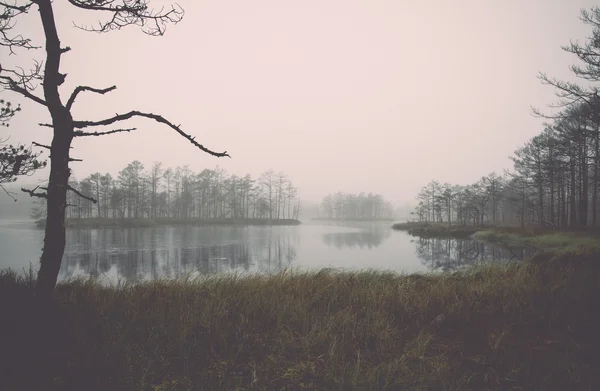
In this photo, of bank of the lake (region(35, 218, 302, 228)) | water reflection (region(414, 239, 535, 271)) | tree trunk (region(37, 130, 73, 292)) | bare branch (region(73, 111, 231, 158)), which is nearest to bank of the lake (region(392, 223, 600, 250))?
water reflection (region(414, 239, 535, 271))

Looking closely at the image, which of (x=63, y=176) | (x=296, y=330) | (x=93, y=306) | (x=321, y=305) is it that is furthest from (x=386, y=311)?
(x=63, y=176)

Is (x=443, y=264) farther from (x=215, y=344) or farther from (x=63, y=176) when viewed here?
(x=63, y=176)

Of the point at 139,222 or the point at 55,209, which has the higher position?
the point at 55,209

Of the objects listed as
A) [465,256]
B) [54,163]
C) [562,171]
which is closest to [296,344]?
[54,163]

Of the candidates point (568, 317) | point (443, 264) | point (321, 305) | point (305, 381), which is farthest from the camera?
point (443, 264)

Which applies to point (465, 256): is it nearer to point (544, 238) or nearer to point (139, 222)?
point (544, 238)

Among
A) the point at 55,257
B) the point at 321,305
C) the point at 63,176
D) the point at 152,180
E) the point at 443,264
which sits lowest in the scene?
the point at 443,264

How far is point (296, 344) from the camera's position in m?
3.21

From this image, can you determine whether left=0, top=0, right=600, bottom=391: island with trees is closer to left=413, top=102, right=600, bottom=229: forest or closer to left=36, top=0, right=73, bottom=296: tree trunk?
left=36, top=0, right=73, bottom=296: tree trunk

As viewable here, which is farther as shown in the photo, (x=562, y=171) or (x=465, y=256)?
(x=562, y=171)

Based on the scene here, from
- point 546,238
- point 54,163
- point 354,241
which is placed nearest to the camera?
point 54,163

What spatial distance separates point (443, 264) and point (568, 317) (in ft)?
40.4

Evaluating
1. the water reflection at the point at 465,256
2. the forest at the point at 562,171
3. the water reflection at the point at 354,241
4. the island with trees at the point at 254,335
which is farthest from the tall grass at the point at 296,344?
the water reflection at the point at 354,241

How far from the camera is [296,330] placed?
3.62 meters
